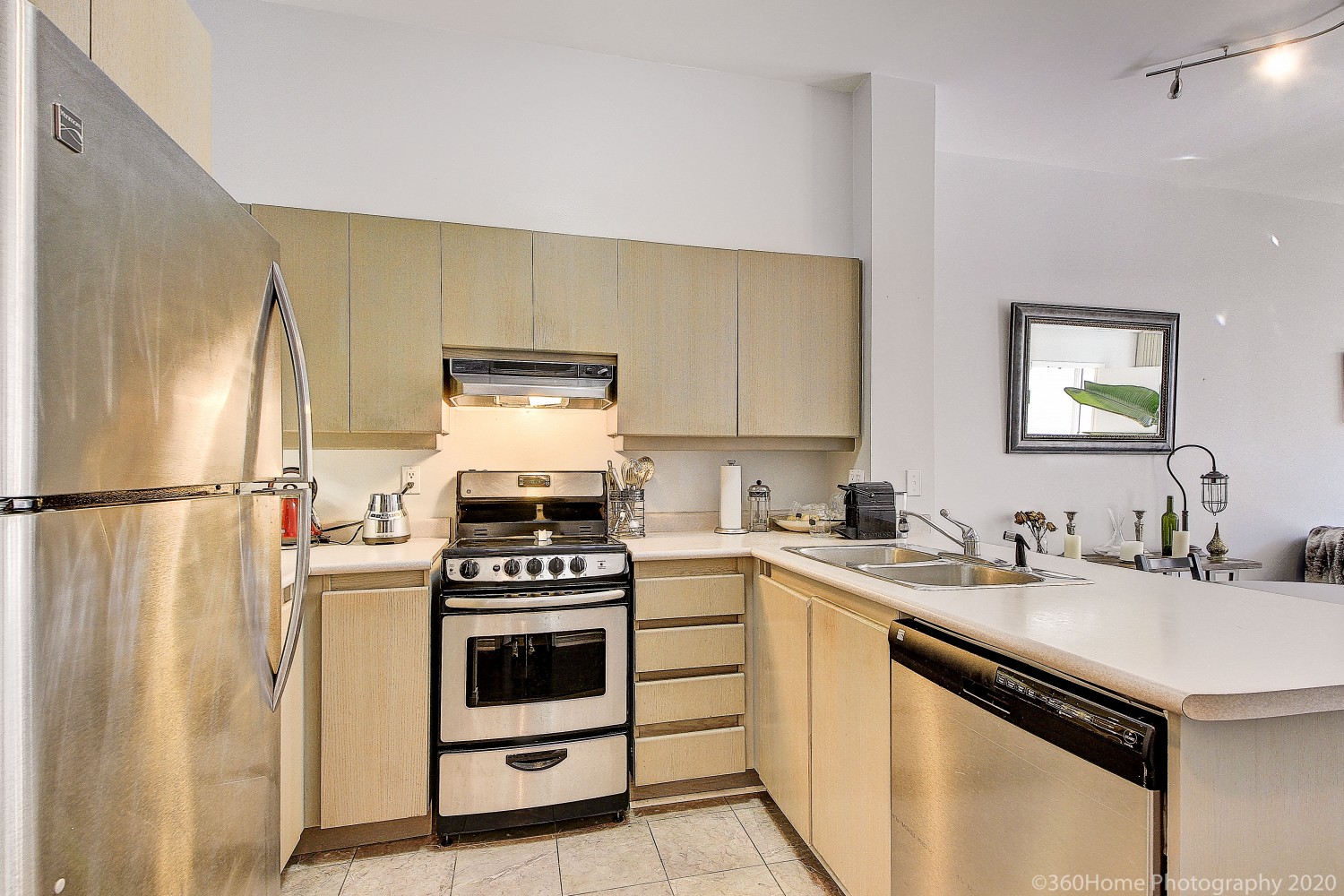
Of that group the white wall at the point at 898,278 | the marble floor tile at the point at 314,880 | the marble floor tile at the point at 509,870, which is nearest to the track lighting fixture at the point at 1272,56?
the white wall at the point at 898,278

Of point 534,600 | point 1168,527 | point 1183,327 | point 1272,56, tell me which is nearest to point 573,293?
point 534,600

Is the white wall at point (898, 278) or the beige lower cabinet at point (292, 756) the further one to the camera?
the white wall at point (898, 278)

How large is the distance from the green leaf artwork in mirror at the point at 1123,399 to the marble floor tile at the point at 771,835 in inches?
104

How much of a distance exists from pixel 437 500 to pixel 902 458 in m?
2.05

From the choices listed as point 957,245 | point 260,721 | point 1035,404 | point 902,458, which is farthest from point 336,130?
point 1035,404

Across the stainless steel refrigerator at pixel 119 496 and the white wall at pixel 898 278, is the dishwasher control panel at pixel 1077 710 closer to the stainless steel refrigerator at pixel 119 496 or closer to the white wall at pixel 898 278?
the stainless steel refrigerator at pixel 119 496

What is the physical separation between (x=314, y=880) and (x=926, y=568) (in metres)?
2.12

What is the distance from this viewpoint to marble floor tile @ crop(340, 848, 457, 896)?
6.29ft

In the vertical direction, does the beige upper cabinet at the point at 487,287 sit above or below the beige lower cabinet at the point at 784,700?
above

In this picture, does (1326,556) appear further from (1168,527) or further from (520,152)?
(520,152)

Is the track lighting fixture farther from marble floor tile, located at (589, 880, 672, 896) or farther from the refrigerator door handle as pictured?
marble floor tile, located at (589, 880, 672, 896)

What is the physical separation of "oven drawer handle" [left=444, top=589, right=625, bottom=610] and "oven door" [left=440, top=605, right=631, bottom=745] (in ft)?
0.09

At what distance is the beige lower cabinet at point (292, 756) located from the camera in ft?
6.24

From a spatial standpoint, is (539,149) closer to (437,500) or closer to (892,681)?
(437,500)
